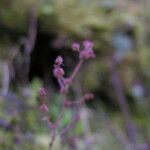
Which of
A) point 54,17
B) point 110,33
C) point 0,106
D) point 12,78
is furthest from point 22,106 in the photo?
point 110,33

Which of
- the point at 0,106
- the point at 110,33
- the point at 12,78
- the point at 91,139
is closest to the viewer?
the point at 0,106

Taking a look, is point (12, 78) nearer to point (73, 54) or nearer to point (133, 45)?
point (73, 54)

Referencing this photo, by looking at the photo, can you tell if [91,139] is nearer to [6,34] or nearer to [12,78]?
[12,78]

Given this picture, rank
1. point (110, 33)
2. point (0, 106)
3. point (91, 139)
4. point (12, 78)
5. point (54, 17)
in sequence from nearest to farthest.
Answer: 1. point (0, 106)
2. point (91, 139)
3. point (12, 78)
4. point (54, 17)
5. point (110, 33)

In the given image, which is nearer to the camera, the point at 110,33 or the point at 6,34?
the point at 6,34

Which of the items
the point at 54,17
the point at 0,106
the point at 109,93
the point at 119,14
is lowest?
the point at 0,106

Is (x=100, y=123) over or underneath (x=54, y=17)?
underneath
